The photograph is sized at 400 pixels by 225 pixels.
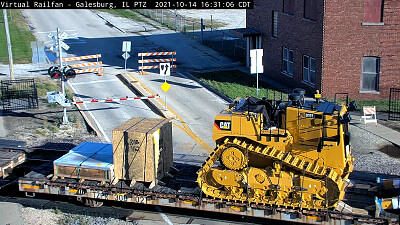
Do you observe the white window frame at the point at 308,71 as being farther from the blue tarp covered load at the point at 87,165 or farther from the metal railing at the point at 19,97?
the blue tarp covered load at the point at 87,165

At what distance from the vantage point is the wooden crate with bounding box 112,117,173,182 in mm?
16531

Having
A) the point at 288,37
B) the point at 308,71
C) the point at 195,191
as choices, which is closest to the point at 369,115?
the point at 308,71

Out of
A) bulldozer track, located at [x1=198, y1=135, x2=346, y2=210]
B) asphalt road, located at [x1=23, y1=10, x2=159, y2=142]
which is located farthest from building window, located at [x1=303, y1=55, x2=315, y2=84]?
bulldozer track, located at [x1=198, y1=135, x2=346, y2=210]

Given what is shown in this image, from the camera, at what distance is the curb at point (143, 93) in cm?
2710

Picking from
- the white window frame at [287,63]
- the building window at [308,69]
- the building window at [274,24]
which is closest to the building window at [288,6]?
the building window at [274,24]

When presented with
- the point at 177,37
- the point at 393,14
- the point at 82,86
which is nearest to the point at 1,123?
the point at 82,86

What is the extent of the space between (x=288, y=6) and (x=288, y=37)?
1.72 meters

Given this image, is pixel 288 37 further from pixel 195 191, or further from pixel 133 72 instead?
pixel 195 191

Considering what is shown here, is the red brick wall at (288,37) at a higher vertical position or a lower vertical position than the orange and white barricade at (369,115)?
higher

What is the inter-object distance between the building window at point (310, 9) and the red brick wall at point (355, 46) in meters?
1.20

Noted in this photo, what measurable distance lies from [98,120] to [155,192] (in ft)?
35.8

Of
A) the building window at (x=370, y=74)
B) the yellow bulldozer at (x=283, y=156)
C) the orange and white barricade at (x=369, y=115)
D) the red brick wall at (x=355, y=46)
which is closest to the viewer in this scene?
the yellow bulldozer at (x=283, y=156)

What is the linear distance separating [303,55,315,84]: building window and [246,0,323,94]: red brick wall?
9.3 inches

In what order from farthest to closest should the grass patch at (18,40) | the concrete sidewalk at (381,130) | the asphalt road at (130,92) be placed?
the grass patch at (18,40)
the asphalt road at (130,92)
the concrete sidewalk at (381,130)
